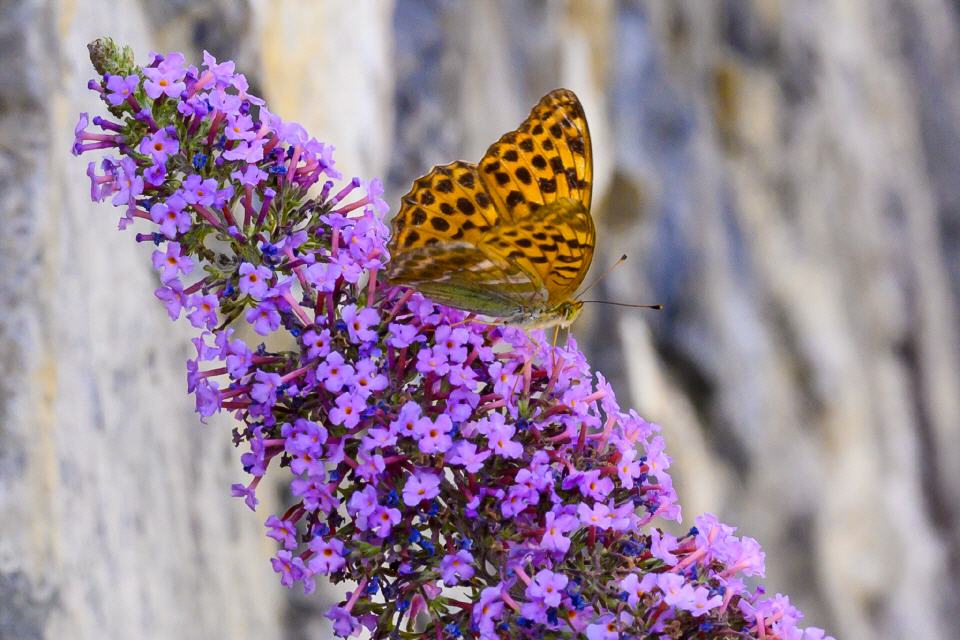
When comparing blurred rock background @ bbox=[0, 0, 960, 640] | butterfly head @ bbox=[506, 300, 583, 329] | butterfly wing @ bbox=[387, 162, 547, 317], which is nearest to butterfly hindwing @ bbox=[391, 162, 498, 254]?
butterfly wing @ bbox=[387, 162, 547, 317]

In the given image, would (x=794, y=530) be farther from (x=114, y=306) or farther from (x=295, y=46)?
(x=114, y=306)

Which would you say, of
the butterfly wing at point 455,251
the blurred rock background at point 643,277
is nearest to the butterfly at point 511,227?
the butterfly wing at point 455,251

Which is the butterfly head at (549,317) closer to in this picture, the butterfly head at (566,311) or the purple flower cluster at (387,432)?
the butterfly head at (566,311)

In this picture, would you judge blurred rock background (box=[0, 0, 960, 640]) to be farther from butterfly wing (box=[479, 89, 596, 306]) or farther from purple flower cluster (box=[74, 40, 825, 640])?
butterfly wing (box=[479, 89, 596, 306])

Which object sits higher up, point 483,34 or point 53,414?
point 483,34

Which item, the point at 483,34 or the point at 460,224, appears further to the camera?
the point at 483,34

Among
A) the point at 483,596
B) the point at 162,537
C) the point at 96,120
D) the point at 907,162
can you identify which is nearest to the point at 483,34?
the point at 162,537

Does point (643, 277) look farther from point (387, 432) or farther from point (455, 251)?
point (387, 432)

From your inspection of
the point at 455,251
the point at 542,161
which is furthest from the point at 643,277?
the point at 455,251
